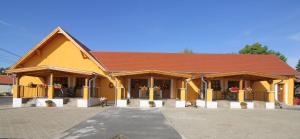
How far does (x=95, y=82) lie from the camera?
23547 mm

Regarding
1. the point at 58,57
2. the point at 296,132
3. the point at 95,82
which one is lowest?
the point at 296,132

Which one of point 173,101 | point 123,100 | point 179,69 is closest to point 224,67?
point 179,69

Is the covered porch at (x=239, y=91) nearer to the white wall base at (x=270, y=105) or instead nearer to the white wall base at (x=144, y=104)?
the white wall base at (x=270, y=105)

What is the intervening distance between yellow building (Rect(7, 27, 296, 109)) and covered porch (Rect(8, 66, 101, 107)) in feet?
0.22

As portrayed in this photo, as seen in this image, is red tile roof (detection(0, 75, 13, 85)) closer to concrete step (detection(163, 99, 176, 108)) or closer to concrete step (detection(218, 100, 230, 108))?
concrete step (detection(163, 99, 176, 108))

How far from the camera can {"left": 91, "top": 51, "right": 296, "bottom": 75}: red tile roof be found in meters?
24.4

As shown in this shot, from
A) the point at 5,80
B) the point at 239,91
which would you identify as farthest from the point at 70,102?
the point at 5,80

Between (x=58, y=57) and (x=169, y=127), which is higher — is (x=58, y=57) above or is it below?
above

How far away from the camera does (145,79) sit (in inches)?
944

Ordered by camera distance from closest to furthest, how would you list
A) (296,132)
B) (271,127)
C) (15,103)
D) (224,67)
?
(296,132) → (271,127) → (15,103) → (224,67)

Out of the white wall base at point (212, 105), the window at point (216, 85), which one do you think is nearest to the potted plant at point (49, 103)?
the white wall base at point (212, 105)

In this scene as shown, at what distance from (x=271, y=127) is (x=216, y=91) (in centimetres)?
1251

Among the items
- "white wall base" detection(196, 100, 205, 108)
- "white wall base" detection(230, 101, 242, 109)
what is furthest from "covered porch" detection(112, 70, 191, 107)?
"white wall base" detection(230, 101, 242, 109)

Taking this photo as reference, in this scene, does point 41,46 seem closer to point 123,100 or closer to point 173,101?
point 123,100
